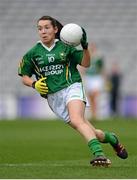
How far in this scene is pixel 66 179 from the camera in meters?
7.85

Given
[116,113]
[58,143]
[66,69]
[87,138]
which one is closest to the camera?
[87,138]

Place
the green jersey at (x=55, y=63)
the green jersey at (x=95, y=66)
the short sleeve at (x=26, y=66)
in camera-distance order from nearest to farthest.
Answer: the green jersey at (x=55, y=63), the short sleeve at (x=26, y=66), the green jersey at (x=95, y=66)

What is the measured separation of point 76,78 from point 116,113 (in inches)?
732

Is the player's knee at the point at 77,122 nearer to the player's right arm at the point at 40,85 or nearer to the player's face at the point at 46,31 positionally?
the player's right arm at the point at 40,85

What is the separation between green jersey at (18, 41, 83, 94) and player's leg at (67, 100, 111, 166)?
1.12 feet

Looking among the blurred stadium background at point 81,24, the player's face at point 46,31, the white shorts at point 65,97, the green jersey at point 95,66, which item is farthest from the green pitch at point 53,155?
the blurred stadium background at point 81,24

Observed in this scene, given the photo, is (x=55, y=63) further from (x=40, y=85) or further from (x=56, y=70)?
(x=40, y=85)

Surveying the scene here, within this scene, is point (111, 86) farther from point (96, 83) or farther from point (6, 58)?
point (96, 83)

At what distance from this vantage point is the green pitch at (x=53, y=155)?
8.52 metres

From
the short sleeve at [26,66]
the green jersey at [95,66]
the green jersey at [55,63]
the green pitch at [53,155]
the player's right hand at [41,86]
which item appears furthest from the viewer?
the green jersey at [95,66]

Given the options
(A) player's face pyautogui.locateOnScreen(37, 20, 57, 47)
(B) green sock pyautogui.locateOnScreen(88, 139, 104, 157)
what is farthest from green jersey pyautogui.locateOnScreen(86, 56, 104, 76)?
(B) green sock pyautogui.locateOnScreen(88, 139, 104, 157)

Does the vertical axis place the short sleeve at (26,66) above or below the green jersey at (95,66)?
above

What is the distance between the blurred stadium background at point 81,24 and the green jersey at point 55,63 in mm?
19315

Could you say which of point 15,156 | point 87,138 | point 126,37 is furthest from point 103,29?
point 87,138
